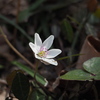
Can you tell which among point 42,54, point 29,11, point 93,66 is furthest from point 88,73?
point 29,11

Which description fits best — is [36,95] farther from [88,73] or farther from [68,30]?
[68,30]

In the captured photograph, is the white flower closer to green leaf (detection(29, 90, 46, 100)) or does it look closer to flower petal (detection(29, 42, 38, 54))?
flower petal (detection(29, 42, 38, 54))

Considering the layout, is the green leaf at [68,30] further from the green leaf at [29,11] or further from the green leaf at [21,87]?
the green leaf at [21,87]

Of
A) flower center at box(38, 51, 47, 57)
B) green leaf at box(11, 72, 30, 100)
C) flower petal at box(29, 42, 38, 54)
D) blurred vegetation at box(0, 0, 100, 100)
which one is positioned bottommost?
blurred vegetation at box(0, 0, 100, 100)

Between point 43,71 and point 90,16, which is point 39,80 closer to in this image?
point 43,71

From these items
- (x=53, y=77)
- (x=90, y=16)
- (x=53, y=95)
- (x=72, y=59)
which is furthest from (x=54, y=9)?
(x=53, y=95)

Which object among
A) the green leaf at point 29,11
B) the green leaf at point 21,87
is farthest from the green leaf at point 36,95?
the green leaf at point 29,11

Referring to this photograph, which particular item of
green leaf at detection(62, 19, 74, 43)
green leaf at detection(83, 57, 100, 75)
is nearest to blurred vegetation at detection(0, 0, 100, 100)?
green leaf at detection(62, 19, 74, 43)
